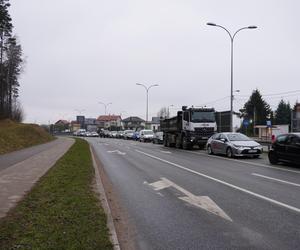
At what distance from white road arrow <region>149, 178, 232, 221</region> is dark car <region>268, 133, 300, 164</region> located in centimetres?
786

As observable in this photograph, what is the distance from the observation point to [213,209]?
30.4 ft

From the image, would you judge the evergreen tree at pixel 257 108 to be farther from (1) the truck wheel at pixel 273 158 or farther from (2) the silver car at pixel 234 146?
(1) the truck wheel at pixel 273 158

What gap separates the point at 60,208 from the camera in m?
8.76

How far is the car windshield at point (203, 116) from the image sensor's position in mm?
34688

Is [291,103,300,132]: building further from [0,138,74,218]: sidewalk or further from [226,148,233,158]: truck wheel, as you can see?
[0,138,74,218]: sidewalk

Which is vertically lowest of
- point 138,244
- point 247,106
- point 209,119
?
point 138,244

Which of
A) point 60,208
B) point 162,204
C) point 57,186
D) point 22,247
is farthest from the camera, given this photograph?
point 57,186

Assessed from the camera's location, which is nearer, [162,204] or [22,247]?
[22,247]

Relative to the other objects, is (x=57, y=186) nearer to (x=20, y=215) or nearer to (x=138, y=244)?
(x=20, y=215)

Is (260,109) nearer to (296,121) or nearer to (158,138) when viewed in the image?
(158,138)

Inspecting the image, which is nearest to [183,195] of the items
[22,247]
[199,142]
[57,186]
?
[57,186]

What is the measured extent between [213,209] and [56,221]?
3253 mm

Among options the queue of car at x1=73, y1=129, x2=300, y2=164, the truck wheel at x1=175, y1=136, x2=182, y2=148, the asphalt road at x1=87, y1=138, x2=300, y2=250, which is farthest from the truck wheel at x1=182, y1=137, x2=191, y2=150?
the asphalt road at x1=87, y1=138, x2=300, y2=250

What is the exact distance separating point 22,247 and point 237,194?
21.4ft
